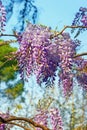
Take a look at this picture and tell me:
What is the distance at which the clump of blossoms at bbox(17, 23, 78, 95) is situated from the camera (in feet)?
15.4

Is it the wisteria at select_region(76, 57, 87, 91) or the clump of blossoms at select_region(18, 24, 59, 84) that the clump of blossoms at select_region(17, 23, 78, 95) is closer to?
the clump of blossoms at select_region(18, 24, 59, 84)

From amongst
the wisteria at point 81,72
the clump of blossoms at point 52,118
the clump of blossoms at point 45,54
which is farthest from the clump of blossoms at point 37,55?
the clump of blossoms at point 52,118

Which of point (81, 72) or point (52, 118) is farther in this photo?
point (52, 118)

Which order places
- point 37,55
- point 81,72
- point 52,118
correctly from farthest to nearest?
point 52,118, point 81,72, point 37,55

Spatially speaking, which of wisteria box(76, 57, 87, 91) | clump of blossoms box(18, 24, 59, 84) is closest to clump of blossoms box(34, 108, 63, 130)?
wisteria box(76, 57, 87, 91)

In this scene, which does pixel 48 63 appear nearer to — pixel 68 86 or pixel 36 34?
pixel 36 34

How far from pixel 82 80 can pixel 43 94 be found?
1221 cm

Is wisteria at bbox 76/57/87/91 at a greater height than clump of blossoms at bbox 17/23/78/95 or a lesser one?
lesser

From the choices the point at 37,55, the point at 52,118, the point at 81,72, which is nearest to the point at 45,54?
the point at 37,55

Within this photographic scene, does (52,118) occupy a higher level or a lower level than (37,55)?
lower

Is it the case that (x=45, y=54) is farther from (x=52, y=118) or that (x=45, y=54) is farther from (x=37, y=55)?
(x=52, y=118)

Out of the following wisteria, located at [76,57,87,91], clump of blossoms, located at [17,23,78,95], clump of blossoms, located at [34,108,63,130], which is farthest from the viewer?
clump of blossoms, located at [34,108,63,130]

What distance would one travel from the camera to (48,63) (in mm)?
4836

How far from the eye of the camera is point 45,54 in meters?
4.87
